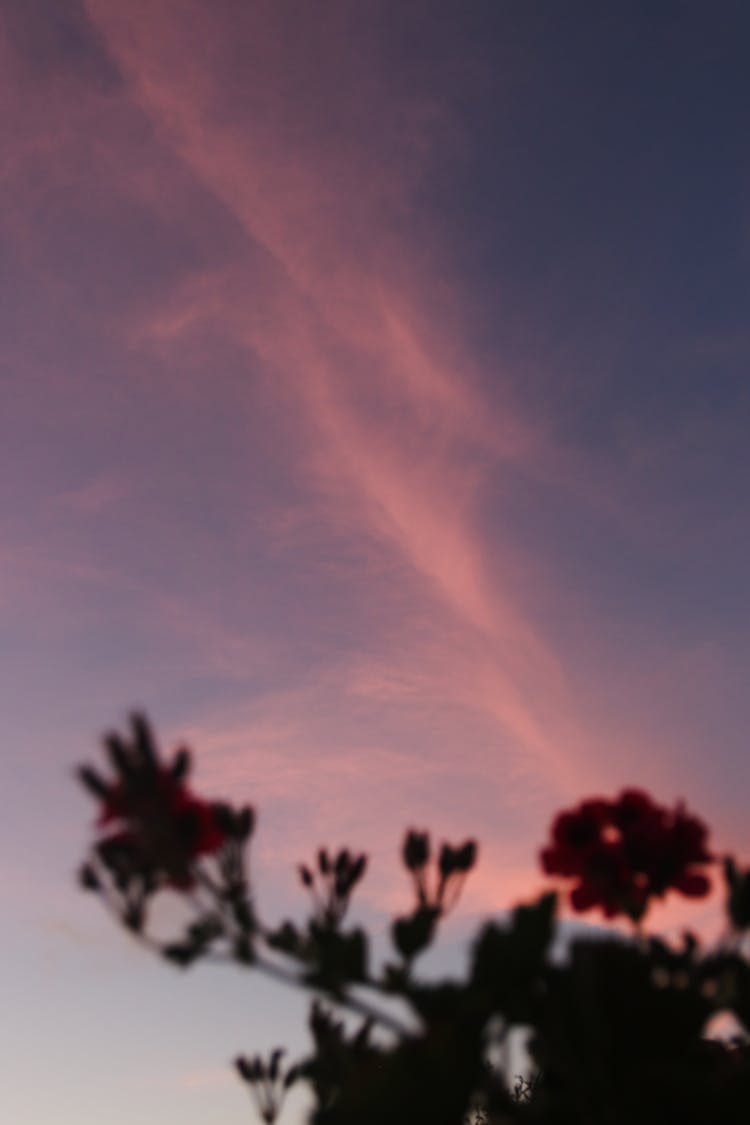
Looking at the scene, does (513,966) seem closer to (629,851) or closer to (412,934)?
(412,934)

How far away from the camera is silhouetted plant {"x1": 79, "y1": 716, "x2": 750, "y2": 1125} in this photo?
11.0 feet

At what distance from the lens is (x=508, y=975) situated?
11.5 feet

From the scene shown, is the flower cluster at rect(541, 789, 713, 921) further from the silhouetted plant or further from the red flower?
the red flower

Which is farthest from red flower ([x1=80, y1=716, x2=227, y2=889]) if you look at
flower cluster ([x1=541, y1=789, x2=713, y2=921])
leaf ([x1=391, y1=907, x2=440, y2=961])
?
flower cluster ([x1=541, y1=789, x2=713, y2=921])

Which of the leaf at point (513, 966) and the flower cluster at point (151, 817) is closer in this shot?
the flower cluster at point (151, 817)

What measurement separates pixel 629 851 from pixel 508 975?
0.88 metres

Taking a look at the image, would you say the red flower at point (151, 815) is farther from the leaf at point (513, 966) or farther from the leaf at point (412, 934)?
the leaf at point (513, 966)

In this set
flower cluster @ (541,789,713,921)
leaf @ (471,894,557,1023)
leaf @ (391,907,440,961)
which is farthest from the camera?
flower cluster @ (541,789,713,921)

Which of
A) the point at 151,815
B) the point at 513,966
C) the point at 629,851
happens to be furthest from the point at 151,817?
the point at 629,851

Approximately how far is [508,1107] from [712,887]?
4.01 feet

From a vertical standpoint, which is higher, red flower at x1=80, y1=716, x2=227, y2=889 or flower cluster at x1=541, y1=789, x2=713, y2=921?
flower cluster at x1=541, y1=789, x2=713, y2=921

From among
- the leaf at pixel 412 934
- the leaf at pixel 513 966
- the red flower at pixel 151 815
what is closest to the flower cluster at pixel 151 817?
the red flower at pixel 151 815

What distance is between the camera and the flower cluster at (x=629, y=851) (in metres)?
4.06

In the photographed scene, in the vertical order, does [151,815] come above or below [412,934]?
below
